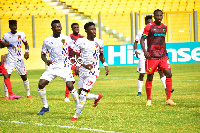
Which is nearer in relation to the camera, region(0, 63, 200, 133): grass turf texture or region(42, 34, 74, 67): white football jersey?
region(0, 63, 200, 133): grass turf texture

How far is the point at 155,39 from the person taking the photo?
9.84 m

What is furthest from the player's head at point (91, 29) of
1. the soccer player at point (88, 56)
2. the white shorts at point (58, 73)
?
the white shorts at point (58, 73)

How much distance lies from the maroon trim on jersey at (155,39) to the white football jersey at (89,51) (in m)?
1.94

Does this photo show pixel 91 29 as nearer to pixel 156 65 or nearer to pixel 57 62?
pixel 57 62

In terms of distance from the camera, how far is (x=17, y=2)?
30.7 m

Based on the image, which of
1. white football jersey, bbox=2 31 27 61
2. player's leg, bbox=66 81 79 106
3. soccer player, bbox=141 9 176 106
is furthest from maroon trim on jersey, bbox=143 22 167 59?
white football jersey, bbox=2 31 27 61

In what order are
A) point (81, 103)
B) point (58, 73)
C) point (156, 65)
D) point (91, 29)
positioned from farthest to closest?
point (156, 65) < point (58, 73) < point (91, 29) < point (81, 103)

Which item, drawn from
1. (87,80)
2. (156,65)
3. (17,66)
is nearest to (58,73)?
(87,80)

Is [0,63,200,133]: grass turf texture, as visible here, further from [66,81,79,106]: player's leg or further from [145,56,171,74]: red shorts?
[145,56,171,74]: red shorts

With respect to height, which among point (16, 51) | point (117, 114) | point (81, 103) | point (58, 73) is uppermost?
point (16, 51)

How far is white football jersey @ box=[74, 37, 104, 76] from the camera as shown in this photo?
8219 mm

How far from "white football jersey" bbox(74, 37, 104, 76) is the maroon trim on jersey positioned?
1.94 m

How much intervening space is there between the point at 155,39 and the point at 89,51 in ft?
7.23

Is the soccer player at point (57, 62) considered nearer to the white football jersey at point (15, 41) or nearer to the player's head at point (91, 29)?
the player's head at point (91, 29)
